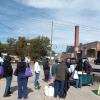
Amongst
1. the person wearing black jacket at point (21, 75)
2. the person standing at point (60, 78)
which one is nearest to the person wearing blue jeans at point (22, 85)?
the person wearing black jacket at point (21, 75)

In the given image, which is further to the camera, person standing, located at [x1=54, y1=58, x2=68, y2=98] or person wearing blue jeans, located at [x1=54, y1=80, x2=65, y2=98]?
person wearing blue jeans, located at [x1=54, y1=80, x2=65, y2=98]

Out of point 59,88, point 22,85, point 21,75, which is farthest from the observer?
point 59,88

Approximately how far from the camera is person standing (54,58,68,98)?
14684 millimetres

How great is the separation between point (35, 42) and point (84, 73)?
3278 inches

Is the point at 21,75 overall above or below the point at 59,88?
above

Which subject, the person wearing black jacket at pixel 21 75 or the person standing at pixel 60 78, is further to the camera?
the person standing at pixel 60 78

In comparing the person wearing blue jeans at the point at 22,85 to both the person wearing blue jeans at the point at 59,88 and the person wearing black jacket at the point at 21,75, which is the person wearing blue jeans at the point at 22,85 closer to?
the person wearing black jacket at the point at 21,75

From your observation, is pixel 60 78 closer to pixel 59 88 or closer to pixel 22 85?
pixel 59 88

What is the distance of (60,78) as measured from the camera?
48.2 ft

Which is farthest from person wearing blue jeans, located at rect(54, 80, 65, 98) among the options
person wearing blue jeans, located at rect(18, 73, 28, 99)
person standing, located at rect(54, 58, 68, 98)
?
person wearing blue jeans, located at rect(18, 73, 28, 99)

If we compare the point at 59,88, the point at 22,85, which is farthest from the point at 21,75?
the point at 59,88

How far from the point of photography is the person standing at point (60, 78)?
14.7 meters

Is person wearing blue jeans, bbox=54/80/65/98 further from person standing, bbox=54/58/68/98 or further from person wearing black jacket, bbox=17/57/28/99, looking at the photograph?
person wearing black jacket, bbox=17/57/28/99

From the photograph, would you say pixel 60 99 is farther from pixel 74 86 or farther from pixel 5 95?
pixel 74 86
